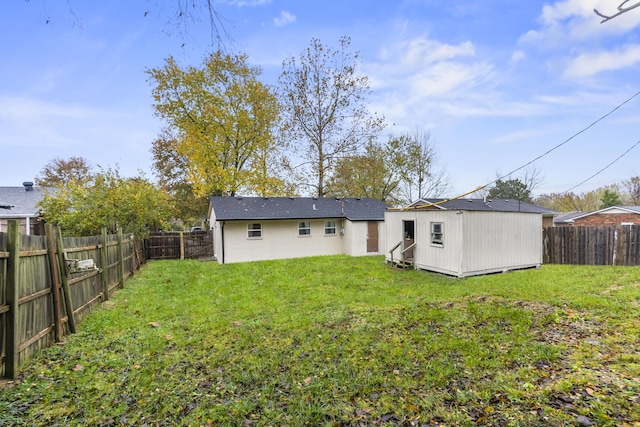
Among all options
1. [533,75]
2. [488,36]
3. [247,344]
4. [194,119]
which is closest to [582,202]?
[533,75]

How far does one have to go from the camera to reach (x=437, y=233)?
1144cm

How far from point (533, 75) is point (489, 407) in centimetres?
1254

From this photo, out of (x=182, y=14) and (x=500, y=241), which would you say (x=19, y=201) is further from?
(x=500, y=241)

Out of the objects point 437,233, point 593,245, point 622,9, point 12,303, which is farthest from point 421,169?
point 12,303

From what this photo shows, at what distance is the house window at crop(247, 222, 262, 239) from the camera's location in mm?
16047

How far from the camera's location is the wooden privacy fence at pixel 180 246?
1720cm

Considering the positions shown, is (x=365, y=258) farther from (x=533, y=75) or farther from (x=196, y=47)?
(x=196, y=47)

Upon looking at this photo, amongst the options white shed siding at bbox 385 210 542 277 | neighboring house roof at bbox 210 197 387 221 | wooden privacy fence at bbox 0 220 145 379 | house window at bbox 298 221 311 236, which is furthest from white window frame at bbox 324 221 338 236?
wooden privacy fence at bbox 0 220 145 379

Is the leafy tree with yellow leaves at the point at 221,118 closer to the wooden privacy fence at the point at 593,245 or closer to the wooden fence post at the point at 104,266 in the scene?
the wooden fence post at the point at 104,266

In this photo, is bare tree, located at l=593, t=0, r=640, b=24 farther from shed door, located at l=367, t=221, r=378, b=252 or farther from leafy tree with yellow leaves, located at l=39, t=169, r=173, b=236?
leafy tree with yellow leaves, located at l=39, t=169, r=173, b=236

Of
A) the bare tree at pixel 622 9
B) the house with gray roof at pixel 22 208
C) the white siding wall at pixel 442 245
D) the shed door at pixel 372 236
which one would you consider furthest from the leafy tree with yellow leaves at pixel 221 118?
the bare tree at pixel 622 9

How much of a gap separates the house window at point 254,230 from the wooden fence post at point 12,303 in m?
12.3

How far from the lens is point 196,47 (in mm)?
2967

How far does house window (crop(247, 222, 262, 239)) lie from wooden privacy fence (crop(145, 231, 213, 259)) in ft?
12.3
